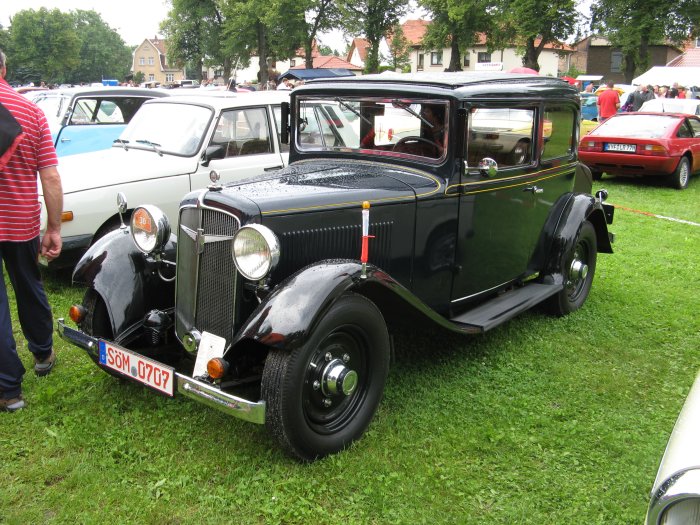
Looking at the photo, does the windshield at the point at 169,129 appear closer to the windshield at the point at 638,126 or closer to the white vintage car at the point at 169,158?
the white vintage car at the point at 169,158

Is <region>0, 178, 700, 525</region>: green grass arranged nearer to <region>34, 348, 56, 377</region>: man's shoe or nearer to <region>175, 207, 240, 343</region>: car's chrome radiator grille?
<region>34, 348, 56, 377</region>: man's shoe

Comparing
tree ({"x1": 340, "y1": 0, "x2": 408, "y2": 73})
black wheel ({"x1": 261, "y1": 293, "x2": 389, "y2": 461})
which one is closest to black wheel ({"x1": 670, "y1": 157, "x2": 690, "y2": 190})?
black wheel ({"x1": 261, "y1": 293, "x2": 389, "y2": 461})

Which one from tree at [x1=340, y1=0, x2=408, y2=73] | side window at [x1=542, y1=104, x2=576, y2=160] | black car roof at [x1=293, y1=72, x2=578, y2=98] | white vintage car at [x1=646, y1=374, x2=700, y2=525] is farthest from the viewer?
tree at [x1=340, y1=0, x2=408, y2=73]

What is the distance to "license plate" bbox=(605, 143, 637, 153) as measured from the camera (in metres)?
11.1

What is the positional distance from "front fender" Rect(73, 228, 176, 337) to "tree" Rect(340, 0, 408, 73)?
37377 mm

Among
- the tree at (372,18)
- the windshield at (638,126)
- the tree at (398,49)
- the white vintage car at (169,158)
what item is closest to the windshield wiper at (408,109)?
the white vintage car at (169,158)

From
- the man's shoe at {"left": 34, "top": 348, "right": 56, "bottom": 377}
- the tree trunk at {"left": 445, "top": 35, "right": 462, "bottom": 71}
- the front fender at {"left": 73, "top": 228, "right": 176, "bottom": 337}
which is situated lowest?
the man's shoe at {"left": 34, "top": 348, "right": 56, "bottom": 377}

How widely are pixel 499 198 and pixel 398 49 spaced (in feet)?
141

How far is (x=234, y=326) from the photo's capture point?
10.1 feet

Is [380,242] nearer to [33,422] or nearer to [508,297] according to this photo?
[508,297]

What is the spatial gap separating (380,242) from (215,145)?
130 inches

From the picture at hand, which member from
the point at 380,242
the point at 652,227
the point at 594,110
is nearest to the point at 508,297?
the point at 380,242

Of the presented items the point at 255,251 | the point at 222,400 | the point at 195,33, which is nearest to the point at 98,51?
the point at 195,33

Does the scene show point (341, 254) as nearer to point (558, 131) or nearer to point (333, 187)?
point (333, 187)
